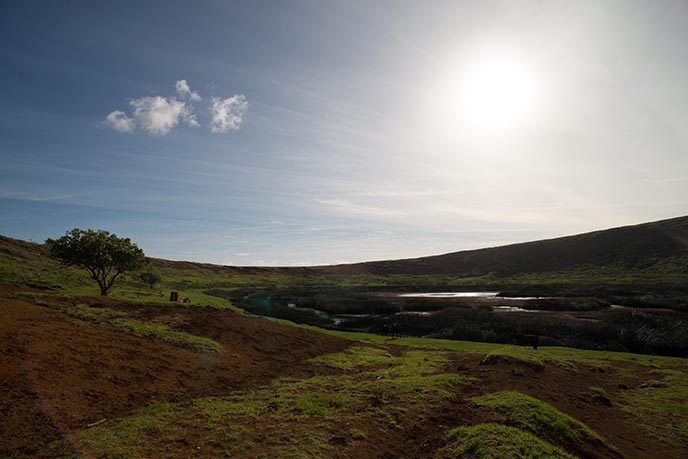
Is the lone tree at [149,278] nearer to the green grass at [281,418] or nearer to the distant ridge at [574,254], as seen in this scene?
the green grass at [281,418]

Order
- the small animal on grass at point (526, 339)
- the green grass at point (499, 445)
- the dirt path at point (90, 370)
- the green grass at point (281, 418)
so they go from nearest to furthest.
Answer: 1. the green grass at point (499, 445)
2. the green grass at point (281, 418)
3. the dirt path at point (90, 370)
4. the small animal on grass at point (526, 339)

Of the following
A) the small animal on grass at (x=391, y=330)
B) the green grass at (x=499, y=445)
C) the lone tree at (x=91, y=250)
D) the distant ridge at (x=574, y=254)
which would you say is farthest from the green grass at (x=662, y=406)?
the distant ridge at (x=574, y=254)

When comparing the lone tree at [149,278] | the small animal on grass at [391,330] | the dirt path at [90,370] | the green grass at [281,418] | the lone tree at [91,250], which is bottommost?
the small animal on grass at [391,330]

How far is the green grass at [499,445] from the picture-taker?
802cm

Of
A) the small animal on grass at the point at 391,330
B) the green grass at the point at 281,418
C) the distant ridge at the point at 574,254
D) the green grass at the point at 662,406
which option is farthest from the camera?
the distant ridge at the point at 574,254

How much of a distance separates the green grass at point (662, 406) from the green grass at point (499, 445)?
226 inches

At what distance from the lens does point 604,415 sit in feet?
41.3

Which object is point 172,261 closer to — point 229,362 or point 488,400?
point 229,362

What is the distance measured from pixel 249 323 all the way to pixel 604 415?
2017 cm

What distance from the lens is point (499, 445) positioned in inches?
328

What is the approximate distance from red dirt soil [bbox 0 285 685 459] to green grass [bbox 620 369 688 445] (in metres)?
0.53

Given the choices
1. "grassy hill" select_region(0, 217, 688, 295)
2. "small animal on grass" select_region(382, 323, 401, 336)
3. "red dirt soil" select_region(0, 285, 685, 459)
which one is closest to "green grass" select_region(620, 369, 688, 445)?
"red dirt soil" select_region(0, 285, 685, 459)

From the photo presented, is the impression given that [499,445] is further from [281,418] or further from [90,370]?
[90,370]

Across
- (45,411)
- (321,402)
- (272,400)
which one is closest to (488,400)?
(321,402)
